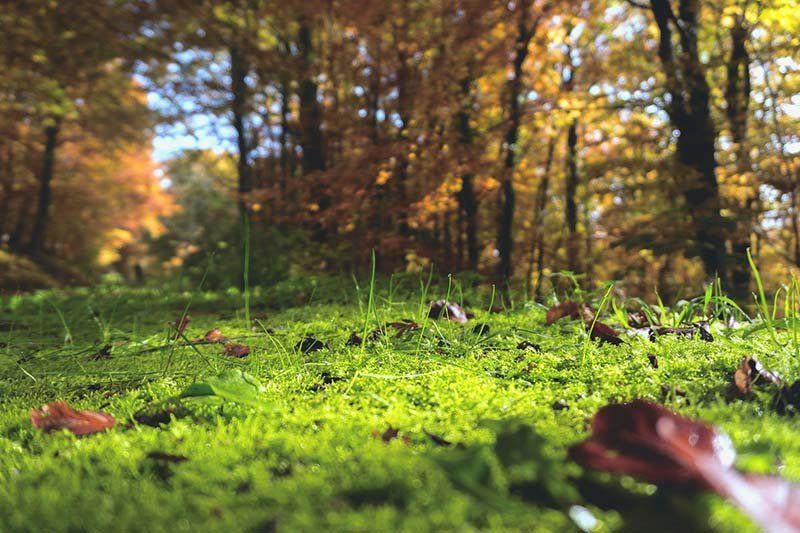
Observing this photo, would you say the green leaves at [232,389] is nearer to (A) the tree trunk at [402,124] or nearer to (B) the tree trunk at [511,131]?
(A) the tree trunk at [402,124]

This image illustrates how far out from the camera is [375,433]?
900 mm

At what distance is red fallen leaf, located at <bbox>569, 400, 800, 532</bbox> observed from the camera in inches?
19.6

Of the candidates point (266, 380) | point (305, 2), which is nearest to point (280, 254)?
point (305, 2)

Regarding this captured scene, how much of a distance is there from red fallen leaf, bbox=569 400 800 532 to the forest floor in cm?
3

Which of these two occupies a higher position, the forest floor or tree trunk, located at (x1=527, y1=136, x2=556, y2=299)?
tree trunk, located at (x1=527, y1=136, x2=556, y2=299)

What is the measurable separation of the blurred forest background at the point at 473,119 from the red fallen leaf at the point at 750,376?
2.13 m

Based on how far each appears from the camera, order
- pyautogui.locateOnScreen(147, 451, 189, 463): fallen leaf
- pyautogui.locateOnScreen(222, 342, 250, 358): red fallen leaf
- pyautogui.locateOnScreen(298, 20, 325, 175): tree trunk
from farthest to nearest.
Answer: pyautogui.locateOnScreen(298, 20, 325, 175): tree trunk < pyautogui.locateOnScreen(222, 342, 250, 358): red fallen leaf < pyautogui.locateOnScreen(147, 451, 189, 463): fallen leaf

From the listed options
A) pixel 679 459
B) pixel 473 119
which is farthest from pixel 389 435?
pixel 473 119

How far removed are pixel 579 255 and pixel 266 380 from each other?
8.74 metres

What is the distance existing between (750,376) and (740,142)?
5954mm

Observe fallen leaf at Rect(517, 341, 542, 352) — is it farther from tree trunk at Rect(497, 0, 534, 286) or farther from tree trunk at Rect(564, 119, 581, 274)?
tree trunk at Rect(564, 119, 581, 274)

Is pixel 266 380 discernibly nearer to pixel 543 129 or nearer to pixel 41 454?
pixel 41 454

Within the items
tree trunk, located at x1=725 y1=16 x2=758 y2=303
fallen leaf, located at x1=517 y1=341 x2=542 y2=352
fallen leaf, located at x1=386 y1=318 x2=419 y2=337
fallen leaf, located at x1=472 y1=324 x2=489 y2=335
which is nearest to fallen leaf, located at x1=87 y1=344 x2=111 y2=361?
fallen leaf, located at x1=386 y1=318 x2=419 y2=337

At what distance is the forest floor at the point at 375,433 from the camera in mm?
588
